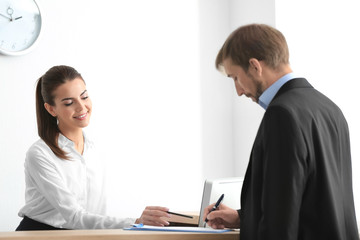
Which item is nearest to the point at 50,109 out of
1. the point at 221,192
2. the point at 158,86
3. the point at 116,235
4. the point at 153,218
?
the point at 153,218

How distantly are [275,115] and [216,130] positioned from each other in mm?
2786

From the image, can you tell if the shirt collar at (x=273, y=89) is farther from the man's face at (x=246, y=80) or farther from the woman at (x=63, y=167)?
the woman at (x=63, y=167)

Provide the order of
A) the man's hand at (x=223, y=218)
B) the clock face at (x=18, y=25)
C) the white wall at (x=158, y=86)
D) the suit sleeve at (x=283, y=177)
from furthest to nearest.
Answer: the white wall at (x=158, y=86)
the clock face at (x=18, y=25)
the man's hand at (x=223, y=218)
the suit sleeve at (x=283, y=177)

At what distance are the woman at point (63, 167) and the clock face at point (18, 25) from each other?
2.49 ft

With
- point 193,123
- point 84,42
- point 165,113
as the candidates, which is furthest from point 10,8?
point 193,123

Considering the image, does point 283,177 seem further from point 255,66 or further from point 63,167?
point 63,167

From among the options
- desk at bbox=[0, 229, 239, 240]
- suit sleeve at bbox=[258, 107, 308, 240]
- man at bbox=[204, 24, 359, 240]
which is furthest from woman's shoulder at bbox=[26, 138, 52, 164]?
suit sleeve at bbox=[258, 107, 308, 240]

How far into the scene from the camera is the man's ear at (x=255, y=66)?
1746 mm

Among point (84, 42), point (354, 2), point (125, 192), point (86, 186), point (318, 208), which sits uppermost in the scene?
point (354, 2)

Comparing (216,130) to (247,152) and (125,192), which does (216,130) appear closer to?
(247,152)

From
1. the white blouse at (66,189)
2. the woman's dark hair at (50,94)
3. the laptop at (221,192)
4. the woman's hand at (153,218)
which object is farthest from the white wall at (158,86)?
the laptop at (221,192)

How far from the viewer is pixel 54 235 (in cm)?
175

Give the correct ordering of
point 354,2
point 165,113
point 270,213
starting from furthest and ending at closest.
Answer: point 165,113 < point 354,2 < point 270,213

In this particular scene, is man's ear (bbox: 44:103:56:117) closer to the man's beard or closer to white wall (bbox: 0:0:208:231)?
white wall (bbox: 0:0:208:231)
